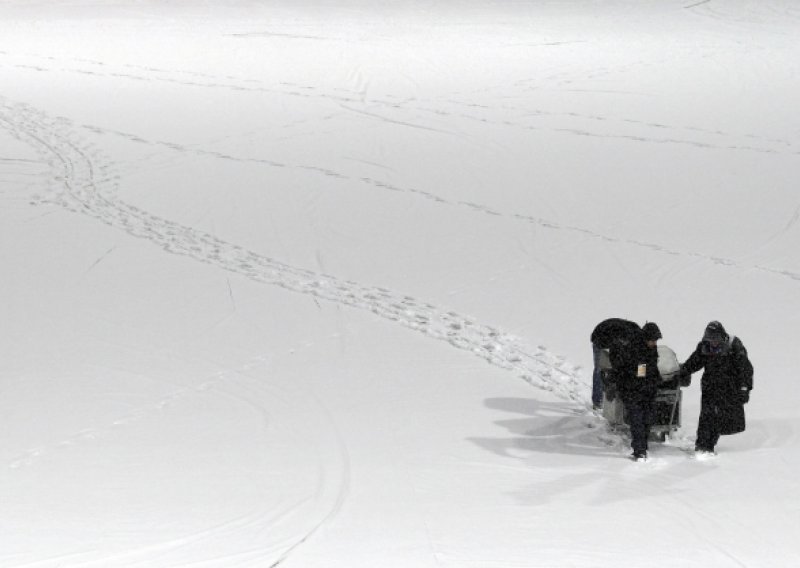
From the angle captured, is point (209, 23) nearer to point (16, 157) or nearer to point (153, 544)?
point (16, 157)

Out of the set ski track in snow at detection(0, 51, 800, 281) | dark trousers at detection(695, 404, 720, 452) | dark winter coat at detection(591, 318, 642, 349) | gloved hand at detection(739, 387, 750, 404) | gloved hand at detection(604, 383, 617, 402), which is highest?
ski track in snow at detection(0, 51, 800, 281)

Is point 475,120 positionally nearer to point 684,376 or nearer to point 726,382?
point 684,376

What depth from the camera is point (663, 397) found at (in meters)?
8.74

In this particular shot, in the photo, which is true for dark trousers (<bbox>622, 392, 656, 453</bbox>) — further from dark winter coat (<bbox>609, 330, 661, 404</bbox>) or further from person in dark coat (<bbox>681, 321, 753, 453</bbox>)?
person in dark coat (<bbox>681, 321, 753, 453</bbox>)

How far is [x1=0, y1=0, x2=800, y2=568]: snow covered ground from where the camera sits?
7.81 metres

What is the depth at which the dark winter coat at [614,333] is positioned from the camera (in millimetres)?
8523

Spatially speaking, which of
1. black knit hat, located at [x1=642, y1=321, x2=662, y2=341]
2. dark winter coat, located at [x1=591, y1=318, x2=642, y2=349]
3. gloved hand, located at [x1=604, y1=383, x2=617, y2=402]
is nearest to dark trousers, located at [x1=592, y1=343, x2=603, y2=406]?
dark winter coat, located at [x1=591, y1=318, x2=642, y2=349]

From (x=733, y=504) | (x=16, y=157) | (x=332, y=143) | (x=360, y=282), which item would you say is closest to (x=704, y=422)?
(x=733, y=504)

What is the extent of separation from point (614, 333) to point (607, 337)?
0.09 meters

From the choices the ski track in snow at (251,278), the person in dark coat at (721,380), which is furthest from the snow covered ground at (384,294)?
the person in dark coat at (721,380)

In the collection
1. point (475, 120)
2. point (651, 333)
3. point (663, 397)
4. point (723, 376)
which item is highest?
point (475, 120)

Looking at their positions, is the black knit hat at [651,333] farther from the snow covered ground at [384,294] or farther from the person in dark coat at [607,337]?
the snow covered ground at [384,294]

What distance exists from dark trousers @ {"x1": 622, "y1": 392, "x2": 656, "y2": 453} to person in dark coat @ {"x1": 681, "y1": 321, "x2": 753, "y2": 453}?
0.38 m

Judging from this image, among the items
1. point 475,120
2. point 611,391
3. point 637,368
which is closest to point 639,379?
point 637,368
